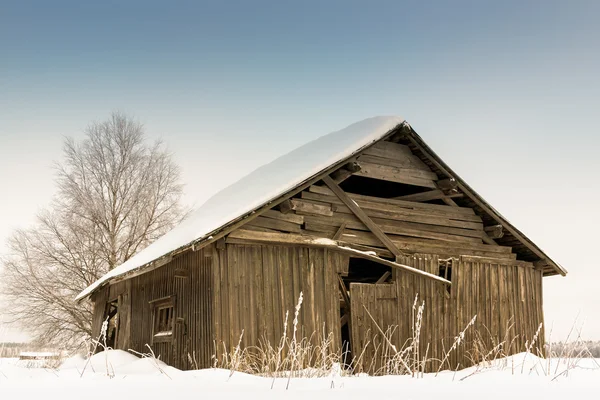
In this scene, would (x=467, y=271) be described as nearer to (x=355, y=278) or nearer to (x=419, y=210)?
(x=419, y=210)

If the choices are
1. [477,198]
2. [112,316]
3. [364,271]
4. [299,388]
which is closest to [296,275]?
[477,198]

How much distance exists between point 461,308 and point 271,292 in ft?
14.1

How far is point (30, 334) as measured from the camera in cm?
2448

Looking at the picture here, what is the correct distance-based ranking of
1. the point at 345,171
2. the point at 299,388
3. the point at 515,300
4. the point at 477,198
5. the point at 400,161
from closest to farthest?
the point at 299,388 → the point at 345,171 → the point at 400,161 → the point at 477,198 → the point at 515,300

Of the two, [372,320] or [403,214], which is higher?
[403,214]

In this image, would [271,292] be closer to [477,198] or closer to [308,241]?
[308,241]

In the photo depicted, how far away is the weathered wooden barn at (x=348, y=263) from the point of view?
1055 centimetres

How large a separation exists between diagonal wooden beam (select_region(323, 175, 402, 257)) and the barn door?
2.67 ft

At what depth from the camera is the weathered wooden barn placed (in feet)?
34.6

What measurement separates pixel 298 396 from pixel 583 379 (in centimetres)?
261

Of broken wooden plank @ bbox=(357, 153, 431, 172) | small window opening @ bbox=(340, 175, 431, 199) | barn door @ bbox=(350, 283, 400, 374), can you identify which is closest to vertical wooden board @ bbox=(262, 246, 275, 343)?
barn door @ bbox=(350, 283, 400, 374)

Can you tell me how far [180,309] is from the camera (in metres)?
11.7

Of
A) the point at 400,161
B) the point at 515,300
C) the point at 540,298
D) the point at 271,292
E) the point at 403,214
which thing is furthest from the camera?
the point at 540,298

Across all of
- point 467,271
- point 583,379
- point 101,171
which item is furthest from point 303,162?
point 101,171
